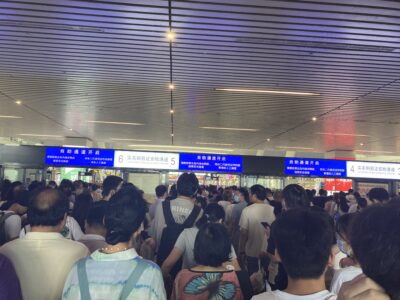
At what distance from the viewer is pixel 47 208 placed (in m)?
2.07

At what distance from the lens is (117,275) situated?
62.1 inches

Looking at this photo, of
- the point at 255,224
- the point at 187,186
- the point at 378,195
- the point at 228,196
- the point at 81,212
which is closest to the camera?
the point at 187,186

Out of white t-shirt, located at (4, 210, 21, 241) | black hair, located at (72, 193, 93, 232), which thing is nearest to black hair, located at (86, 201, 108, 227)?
black hair, located at (72, 193, 93, 232)

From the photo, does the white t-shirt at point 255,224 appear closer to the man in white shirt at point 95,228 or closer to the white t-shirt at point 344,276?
the man in white shirt at point 95,228

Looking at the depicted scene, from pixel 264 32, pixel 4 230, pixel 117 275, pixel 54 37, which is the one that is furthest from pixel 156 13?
pixel 117 275

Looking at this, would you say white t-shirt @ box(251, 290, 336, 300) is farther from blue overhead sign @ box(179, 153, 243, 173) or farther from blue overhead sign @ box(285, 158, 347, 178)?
blue overhead sign @ box(285, 158, 347, 178)

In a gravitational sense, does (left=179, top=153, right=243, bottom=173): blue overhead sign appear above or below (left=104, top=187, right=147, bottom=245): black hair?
above

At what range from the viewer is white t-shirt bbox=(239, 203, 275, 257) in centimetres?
457

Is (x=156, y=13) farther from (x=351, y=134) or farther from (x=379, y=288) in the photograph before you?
(x=351, y=134)

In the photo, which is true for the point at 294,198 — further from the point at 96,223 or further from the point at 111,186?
the point at 111,186

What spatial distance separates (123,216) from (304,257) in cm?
87

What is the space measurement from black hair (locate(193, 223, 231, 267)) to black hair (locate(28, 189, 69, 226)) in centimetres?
83

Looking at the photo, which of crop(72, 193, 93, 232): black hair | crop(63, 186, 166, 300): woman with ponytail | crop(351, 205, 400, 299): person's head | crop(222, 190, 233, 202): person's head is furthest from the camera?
crop(222, 190, 233, 202): person's head

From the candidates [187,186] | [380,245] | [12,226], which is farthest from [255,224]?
[380,245]
